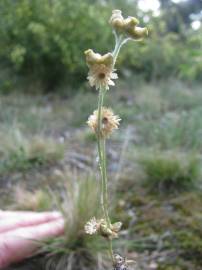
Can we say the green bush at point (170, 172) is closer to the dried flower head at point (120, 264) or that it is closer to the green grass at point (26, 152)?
the green grass at point (26, 152)

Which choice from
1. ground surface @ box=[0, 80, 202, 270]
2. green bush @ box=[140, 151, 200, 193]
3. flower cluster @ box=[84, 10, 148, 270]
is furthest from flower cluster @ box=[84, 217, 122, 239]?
green bush @ box=[140, 151, 200, 193]

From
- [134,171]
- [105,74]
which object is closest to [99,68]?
[105,74]

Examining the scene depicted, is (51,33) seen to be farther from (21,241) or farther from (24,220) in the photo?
(21,241)

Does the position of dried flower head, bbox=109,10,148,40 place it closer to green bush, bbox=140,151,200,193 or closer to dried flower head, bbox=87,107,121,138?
dried flower head, bbox=87,107,121,138

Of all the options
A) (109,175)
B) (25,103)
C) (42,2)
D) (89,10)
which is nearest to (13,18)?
(42,2)

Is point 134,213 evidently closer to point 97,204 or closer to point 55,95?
point 97,204

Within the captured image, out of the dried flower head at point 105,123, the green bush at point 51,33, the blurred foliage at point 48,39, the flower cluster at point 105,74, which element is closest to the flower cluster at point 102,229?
the flower cluster at point 105,74
